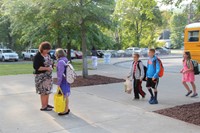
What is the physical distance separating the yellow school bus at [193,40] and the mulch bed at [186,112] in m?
11.8

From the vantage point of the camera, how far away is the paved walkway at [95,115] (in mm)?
5660

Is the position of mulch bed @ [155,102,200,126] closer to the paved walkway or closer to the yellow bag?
the paved walkway

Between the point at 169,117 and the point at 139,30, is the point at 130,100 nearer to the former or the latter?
the point at 169,117

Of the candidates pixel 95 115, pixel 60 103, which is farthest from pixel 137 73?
pixel 60 103

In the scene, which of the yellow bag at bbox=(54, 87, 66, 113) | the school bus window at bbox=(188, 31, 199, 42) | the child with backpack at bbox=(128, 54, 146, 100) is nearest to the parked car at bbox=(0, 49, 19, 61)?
the school bus window at bbox=(188, 31, 199, 42)

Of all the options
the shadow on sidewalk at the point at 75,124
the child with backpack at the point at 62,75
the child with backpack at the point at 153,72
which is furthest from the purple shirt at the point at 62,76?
the child with backpack at the point at 153,72

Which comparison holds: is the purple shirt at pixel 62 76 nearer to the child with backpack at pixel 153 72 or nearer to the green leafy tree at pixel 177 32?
the child with backpack at pixel 153 72

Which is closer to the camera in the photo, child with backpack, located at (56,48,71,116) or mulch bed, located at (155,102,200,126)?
mulch bed, located at (155,102,200,126)

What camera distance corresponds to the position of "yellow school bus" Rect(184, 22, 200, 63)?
18.6 metres

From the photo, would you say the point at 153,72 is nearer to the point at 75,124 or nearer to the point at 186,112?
the point at 186,112

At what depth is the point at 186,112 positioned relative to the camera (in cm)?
672

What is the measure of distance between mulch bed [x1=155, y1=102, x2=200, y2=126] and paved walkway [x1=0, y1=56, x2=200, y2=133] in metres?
0.23

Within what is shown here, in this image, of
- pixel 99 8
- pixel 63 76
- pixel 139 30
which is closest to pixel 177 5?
pixel 63 76

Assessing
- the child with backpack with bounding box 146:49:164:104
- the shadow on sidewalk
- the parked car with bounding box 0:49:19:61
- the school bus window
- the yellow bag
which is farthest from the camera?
the parked car with bounding box 0:49:19:61
